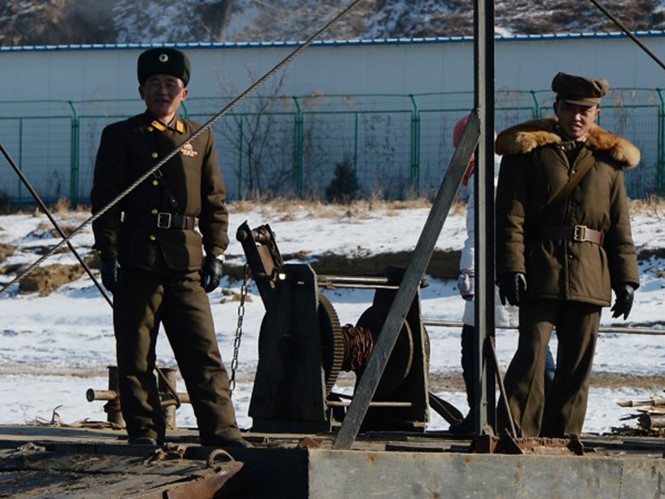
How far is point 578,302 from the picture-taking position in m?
7.49

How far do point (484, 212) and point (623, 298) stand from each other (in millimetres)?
1382

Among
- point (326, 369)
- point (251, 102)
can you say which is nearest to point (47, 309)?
point (251, 102)

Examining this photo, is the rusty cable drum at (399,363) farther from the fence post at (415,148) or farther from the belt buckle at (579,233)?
the fence post at (415,148)

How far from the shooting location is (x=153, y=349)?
275 inches

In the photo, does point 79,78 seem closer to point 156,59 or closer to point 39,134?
point 39,134

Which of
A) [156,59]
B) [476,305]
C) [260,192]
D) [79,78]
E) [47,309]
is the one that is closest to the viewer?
[476,305]

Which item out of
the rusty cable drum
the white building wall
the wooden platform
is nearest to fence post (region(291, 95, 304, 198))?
the white building wall

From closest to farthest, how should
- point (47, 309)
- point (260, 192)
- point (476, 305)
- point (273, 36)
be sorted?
point (476, 305) < point (47, 309) < point (260, 192) < point (273, 36)

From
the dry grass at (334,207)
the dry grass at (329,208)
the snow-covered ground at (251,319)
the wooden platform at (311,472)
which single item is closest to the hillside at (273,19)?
the dry grass at (334,207)

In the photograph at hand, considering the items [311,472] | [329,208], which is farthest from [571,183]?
[329,208]

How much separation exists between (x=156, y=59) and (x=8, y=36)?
42.9m

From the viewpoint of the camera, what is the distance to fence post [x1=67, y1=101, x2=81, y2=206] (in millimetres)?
31091

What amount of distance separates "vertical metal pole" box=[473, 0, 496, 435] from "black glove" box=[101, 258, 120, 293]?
1417 millimetres

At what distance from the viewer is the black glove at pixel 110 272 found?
6.81 meters
